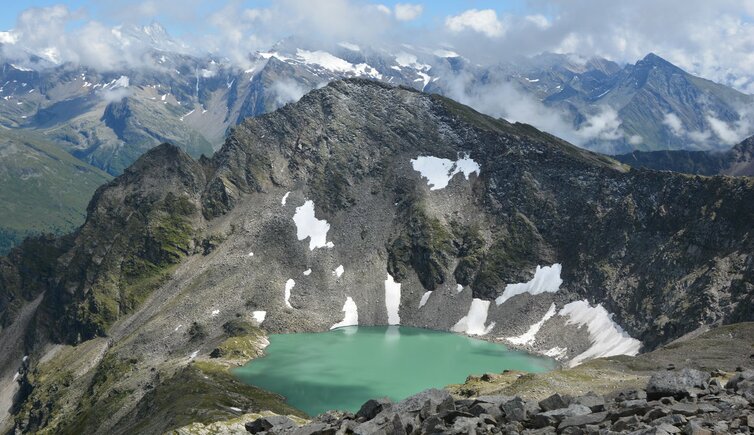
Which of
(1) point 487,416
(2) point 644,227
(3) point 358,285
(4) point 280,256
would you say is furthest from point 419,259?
(1) point 487,416

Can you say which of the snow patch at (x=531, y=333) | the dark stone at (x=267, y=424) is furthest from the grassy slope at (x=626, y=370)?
the snow patch at (x=531, y=333)

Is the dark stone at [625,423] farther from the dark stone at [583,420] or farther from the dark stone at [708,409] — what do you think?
the dark stone at [708,409]

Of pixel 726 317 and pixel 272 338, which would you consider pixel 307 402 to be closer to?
pixel 272 338

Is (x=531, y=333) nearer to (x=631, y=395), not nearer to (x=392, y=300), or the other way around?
(x=392, y=300)

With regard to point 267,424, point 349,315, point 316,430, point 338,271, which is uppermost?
point 338,271

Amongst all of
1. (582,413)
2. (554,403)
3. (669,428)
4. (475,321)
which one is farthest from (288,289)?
(669,428)

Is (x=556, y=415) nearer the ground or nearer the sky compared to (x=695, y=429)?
nearer the ground
